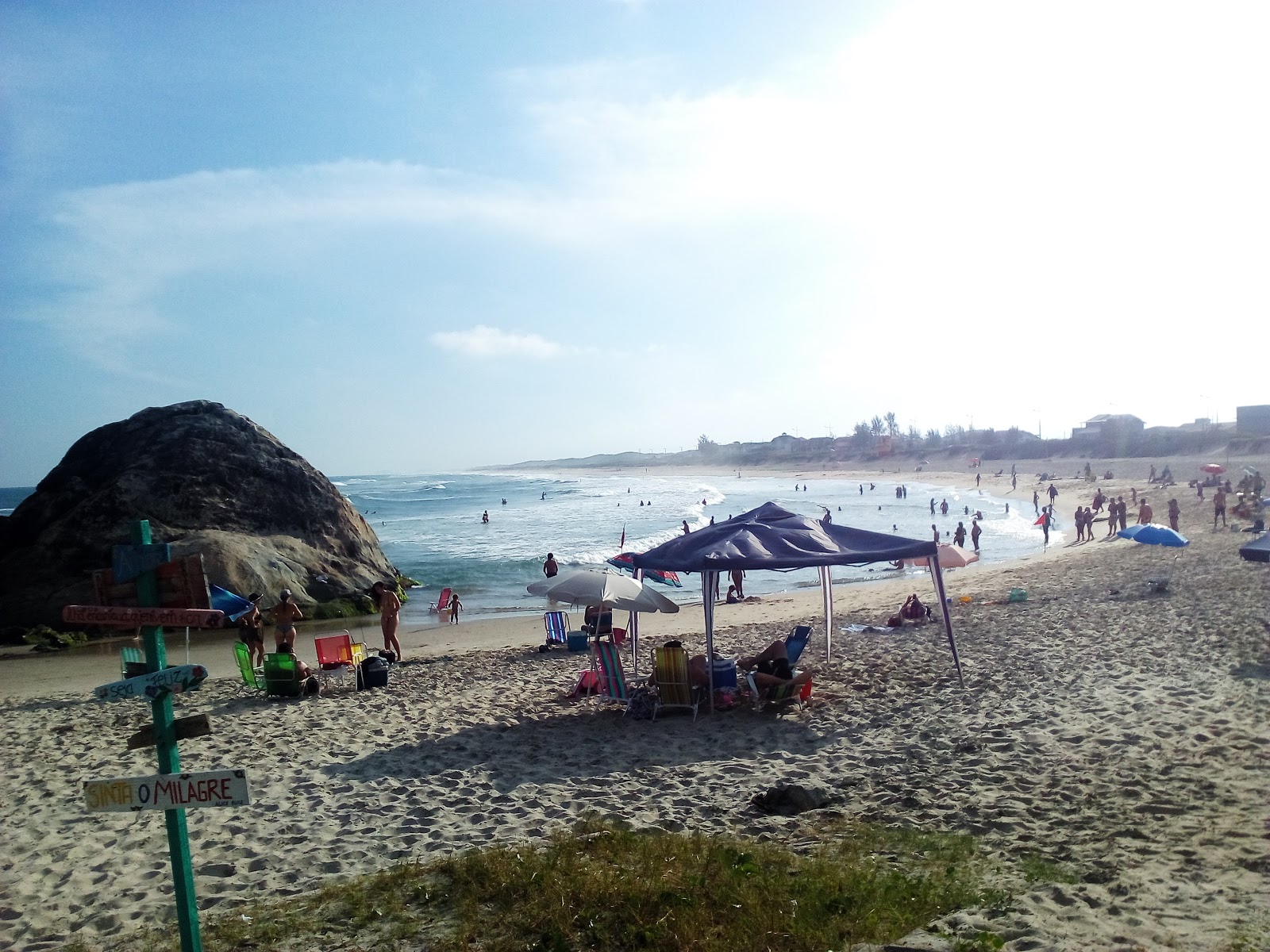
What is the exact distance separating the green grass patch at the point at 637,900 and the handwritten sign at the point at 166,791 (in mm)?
1519

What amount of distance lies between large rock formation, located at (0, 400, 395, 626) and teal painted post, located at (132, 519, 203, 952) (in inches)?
716

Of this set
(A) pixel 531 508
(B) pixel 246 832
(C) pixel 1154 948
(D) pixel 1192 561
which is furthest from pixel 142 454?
(A) pixel 531 508

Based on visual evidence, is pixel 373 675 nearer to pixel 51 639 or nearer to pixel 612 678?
pixel 612 678

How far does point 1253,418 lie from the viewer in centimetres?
7712

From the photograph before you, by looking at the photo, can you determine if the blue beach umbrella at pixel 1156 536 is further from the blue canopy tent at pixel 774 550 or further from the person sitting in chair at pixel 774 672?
the person sitting in chair at pixel 774 672

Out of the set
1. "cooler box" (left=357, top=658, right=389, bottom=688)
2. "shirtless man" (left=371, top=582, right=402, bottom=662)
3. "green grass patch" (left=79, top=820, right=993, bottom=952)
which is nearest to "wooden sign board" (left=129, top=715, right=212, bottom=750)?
"green grass patch" (left=79, top=820, right=993, bottom=952)

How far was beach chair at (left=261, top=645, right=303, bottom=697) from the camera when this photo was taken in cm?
1096

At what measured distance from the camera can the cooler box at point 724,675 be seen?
943 centimetres

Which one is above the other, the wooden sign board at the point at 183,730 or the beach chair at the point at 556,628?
the wooden sign board at the point at 183,730

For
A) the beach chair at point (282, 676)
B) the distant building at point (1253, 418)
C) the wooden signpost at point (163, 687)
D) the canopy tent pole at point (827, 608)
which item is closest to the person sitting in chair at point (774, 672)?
the canopy tent pole at point (827, 608)

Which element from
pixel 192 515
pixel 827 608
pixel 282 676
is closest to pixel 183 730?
pixel 282 676

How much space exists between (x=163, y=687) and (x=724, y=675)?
6.91 meters

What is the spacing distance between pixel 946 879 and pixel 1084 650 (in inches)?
303

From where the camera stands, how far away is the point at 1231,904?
4129 mm
